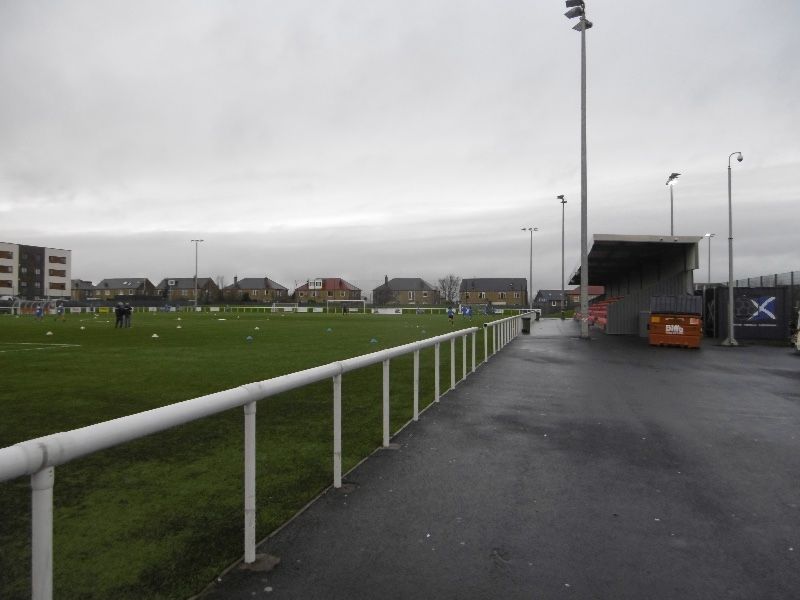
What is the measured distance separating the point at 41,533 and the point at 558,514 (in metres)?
3.06

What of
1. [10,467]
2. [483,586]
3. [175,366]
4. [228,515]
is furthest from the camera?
[175,366]

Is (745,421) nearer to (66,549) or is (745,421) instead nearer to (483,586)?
(483,586)

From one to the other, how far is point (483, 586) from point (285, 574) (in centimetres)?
104

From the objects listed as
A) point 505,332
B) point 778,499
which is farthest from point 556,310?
point 778,499

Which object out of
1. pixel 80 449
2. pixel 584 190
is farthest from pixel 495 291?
pixel 80 449

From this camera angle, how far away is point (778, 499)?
4.14 metres

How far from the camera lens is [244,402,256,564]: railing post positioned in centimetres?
309

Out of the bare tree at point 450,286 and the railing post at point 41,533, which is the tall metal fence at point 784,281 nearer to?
the railing post at point 41,533

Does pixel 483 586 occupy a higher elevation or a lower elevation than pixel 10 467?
lower

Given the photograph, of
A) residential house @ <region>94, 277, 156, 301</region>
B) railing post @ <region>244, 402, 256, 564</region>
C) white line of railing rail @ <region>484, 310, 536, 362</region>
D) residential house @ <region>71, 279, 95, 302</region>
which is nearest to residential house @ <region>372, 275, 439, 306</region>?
residential house @ <region>94, 277, 156, 301</region>

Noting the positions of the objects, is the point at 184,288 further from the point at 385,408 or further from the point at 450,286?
the point at 385,408

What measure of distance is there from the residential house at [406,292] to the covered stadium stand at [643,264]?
346ft

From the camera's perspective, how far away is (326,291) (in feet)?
474

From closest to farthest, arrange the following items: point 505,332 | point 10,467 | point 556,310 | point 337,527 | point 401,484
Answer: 1. point 10,467
2. point 337,527
3. point 401,484
4. point 505,332
5. point 556,310
